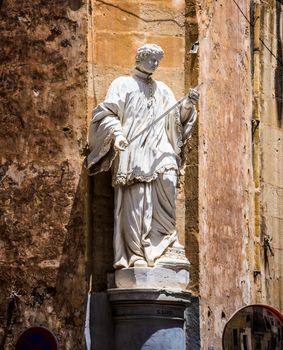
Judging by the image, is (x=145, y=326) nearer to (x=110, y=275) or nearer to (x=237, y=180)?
(x=110, y=275)

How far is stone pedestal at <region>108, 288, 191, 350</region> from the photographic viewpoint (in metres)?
13.7

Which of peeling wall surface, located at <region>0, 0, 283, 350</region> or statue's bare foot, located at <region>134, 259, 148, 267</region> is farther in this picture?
peeling wall surface, located at <region>0, 0, 283, 350</region>

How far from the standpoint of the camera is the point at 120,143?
13727mm

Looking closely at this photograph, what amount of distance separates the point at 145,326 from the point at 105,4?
327 centimetres

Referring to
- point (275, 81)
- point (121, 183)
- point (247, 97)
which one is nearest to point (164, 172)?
point (121, 183)

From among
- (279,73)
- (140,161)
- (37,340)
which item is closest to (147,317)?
(140,161)

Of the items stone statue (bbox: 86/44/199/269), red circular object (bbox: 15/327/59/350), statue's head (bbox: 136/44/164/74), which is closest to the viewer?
red circular object (bbox: 15/327/59/350)

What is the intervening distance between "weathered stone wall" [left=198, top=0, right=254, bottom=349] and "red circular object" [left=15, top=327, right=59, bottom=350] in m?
2.49

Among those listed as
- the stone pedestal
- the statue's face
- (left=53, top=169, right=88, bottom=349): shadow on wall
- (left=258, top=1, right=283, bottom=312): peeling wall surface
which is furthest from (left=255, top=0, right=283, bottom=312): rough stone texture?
(left=53, top=169, right=88, bottom=349): shadow on wall

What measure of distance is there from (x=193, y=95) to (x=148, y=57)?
1.91 ft

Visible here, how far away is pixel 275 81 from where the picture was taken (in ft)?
63.2

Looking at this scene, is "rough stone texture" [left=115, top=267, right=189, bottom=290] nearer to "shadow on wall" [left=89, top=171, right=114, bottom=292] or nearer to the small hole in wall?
"shadow on wall" [left=89, top=171, right=114, bottom=292]

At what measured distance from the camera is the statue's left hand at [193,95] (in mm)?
14047

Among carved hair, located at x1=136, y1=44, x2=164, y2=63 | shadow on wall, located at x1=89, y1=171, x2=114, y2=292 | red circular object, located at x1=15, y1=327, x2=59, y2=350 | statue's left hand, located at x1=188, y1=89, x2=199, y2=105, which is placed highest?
carved hair, located at x1=136, y1=44, x2=164, y2=63
